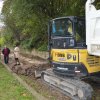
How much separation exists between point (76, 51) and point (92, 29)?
49.4 inches

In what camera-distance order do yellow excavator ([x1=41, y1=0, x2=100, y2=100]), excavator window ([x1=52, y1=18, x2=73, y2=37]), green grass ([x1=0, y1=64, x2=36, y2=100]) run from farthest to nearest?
excavator window ([x1=52, y1=18, x2=73, y2=37]), green grass ([x1=0, y1=64, x2=36, y2=100]), yellow excavator ([x1=41, y1=0, x2=100, y2=100])

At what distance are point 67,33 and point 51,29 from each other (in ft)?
4.56

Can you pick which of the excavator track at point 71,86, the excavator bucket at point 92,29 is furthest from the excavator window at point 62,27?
the excavator track at point 71,86

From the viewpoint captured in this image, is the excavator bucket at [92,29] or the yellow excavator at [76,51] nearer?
the excavator bucket at [92,29]

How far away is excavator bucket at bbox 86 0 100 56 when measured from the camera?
955cm

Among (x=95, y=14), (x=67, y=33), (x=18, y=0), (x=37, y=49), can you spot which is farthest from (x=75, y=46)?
(x=37, y=49)

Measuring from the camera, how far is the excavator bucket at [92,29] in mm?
9547

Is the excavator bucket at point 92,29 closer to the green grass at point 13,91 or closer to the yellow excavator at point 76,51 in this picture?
the yellow excavator at point 76,51

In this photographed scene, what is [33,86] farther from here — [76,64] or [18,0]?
[18,0]

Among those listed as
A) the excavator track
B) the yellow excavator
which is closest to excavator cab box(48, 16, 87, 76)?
the yellow excavator

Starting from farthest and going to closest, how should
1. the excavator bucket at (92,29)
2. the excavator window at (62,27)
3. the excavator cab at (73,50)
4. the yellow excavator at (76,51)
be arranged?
the excavator window at (62,27) < the excavator cab at (73,50) < the yellow excavator at (76,51) < the excavator bucket at (92,29)

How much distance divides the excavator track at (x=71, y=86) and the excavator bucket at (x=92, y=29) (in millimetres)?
1222

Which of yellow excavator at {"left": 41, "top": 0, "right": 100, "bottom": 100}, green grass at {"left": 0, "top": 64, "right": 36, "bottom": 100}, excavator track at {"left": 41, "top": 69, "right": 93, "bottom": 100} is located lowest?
green grass at {"left": 0, "top": 64, "right": 36, "bottom": 100}

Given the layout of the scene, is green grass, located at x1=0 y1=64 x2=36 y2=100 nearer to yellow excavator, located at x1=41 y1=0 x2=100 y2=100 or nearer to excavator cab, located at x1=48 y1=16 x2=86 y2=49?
yellow excavator, located at x1=41 y1=0 x2=100 y2=100
